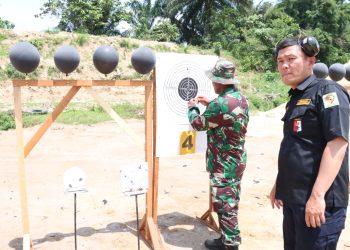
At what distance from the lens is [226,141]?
2.70 m

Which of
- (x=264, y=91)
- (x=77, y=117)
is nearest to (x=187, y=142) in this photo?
(x=77, y=117)

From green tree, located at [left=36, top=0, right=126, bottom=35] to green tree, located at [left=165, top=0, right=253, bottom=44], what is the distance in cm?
411

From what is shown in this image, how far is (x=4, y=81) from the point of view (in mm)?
15531

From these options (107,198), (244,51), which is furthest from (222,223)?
(244,51)

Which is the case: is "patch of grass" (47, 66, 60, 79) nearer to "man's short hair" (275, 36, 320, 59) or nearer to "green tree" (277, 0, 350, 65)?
"green tree" (277, 0, 350, 65)

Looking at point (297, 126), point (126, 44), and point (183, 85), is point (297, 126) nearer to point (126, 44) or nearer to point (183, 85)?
point (183, 85)

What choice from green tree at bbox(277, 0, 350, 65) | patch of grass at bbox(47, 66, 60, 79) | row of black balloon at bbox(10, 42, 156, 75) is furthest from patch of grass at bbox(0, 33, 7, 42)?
row of black balloon at bbox(10, 42, 156, 75)


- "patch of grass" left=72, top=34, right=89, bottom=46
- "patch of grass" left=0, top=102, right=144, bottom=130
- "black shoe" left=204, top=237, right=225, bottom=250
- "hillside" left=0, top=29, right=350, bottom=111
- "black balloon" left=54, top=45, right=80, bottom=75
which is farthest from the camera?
"patch of grass" left=72, top=34, right=89, bottom=46

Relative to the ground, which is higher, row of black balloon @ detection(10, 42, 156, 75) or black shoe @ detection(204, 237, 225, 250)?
row of black balloon @ detection(10, 42, 156, 75)

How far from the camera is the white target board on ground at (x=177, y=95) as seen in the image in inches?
119

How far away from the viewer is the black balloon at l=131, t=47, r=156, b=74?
278 centimetres

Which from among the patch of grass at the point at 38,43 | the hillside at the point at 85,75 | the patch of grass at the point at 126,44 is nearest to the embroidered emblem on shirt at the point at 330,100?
→ the hillside at the point at 85,75

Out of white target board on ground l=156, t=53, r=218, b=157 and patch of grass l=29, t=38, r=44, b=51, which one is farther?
patch of grass l=29, t=38, r=44, b=51

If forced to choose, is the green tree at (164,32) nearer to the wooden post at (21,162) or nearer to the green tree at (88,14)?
the green tree at (88,14)
